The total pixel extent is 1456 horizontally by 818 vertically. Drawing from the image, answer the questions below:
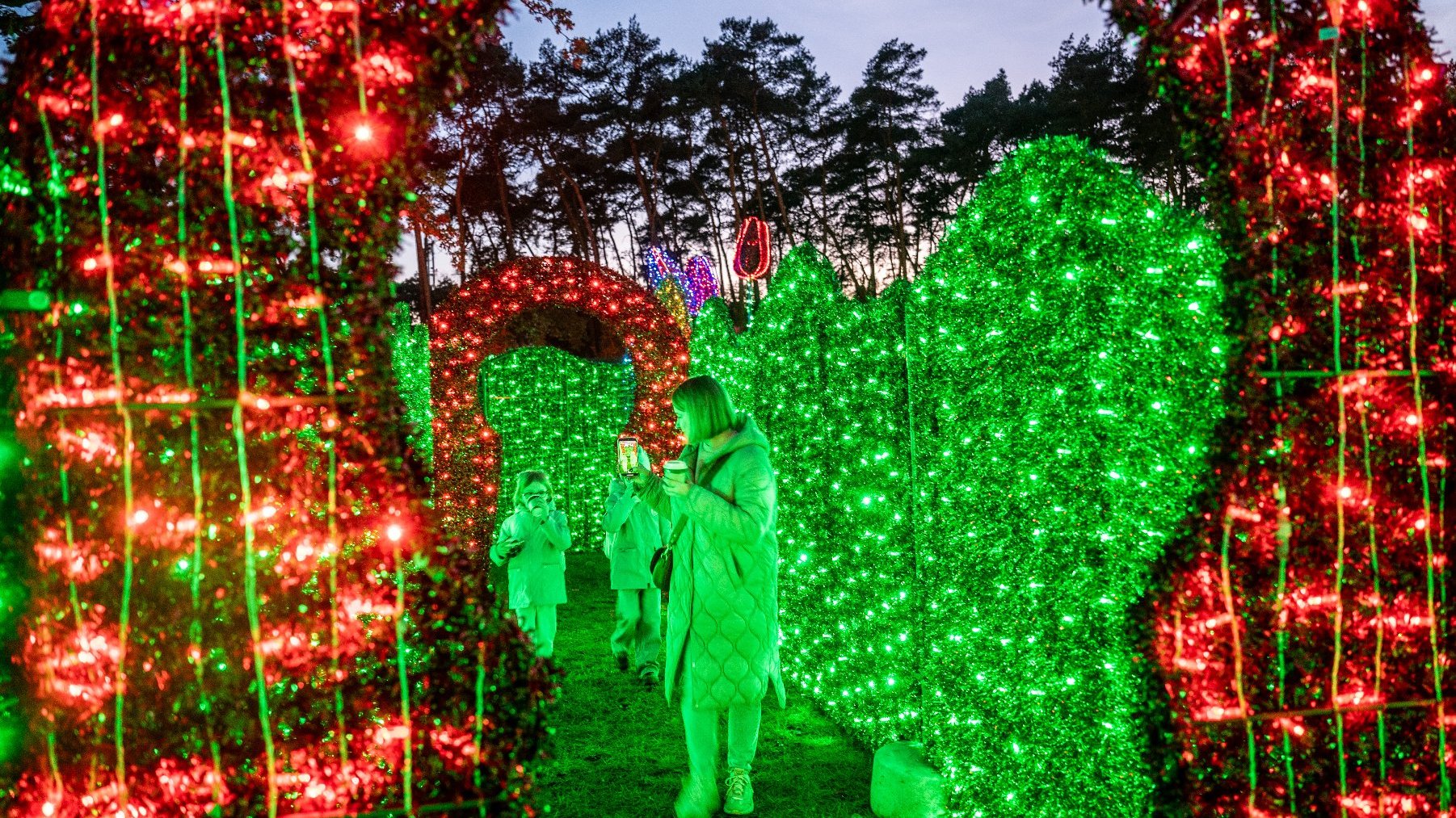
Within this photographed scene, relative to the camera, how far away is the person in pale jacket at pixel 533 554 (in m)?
6.12

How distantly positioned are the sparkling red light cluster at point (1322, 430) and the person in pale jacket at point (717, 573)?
1.78m

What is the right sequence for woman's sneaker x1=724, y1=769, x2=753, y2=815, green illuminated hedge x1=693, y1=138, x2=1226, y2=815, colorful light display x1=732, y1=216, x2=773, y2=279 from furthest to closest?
colorful light display x1=732, y1=216, x2=773, y2=279, woman's sneaker x1=724, y1=769, x2=753, y2=815, green illuminated hedge x1=693, y1=138, x2=1226, y2=815

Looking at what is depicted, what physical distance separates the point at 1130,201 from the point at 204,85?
3262 millimetres

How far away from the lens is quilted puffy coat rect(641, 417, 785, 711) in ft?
11.9

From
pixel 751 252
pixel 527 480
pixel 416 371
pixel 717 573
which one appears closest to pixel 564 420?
pixel 416 371

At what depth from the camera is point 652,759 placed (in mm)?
5082

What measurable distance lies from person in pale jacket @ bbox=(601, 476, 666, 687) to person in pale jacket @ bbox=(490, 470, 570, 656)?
1.83 feet

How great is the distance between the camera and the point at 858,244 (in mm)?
31031

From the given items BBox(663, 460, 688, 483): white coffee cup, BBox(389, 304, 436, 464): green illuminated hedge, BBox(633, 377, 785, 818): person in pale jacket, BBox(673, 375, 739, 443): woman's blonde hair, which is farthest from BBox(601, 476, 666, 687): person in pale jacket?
BBox(389, 304, 436, 464): green illuminated hedge

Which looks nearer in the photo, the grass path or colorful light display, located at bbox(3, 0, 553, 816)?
colorful light display, located at bbox(3, 0, 553, 816)

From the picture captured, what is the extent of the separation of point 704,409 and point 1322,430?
2384 mm

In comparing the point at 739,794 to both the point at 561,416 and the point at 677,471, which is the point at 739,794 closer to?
the point at 677,471

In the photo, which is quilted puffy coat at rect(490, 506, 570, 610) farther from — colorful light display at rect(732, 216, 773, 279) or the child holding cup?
colorful light display at rect(732, 216, 773, 279)

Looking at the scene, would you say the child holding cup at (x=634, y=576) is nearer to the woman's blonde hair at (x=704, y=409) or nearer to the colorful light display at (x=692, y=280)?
the woman's blonde hair at (x=704, y=409)
